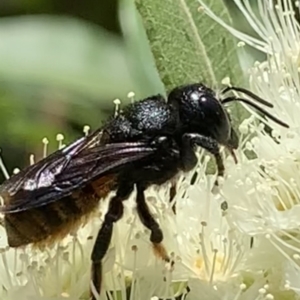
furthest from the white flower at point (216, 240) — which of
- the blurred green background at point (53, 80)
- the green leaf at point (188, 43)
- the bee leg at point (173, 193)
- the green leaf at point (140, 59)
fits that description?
the blurred green background at point (53, 80)

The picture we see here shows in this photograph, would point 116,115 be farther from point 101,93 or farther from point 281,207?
point 101,93

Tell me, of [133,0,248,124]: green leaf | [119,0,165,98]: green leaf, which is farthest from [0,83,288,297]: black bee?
[119,0,165,98]: green leaf

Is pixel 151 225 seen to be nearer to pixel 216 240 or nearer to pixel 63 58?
pixel 216 240

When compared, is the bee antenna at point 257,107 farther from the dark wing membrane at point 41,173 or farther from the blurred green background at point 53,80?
the blurred green background at point 53,80

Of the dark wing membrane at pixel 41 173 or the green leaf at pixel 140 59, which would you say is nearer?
the dark wing membrane at pixel 41 173

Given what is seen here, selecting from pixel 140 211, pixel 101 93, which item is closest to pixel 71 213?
pixel 140 211

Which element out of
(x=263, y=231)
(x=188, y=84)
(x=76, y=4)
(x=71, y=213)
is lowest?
(x=263, y=231)

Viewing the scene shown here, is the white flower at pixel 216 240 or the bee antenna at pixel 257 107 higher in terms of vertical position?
the bee antenna at pixel 257 107

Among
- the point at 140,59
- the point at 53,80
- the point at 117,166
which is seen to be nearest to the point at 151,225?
the point at 117,166
